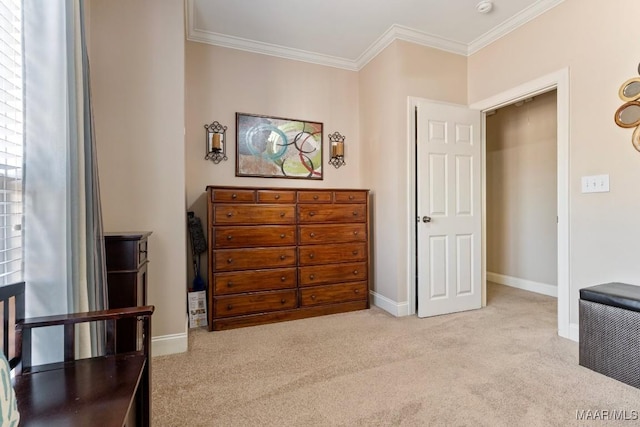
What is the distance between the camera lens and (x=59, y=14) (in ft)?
3.90

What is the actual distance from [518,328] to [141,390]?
281 cm

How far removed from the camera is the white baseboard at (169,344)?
2164mm

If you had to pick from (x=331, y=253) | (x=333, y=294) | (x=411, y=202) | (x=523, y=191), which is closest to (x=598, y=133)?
(x=411, y=202)

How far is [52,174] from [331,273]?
7.47 ft

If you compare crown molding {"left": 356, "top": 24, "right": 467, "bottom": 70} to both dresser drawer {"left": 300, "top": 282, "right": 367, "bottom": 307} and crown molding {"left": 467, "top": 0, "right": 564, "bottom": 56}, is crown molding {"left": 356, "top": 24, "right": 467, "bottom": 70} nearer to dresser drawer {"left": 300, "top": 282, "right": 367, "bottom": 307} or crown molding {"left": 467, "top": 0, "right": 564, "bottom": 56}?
crown molding {"left": 467, "top": 0, "right": 564, "bottom": 56}

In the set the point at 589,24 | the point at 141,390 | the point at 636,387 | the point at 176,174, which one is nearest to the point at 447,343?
the point at 636,387

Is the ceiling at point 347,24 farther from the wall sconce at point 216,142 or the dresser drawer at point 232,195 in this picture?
the dresser drawer at point 232,195

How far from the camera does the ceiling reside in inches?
102

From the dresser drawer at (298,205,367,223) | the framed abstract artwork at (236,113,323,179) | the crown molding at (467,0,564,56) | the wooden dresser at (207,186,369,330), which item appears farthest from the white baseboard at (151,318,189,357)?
the crown molding at (467,0,564,56)

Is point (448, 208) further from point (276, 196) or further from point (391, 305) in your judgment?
point (276, 196)

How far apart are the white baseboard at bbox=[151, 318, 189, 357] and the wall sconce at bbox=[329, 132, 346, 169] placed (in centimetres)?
230

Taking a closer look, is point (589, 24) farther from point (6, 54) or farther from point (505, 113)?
point (6, 54)

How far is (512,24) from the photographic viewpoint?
2.77 m

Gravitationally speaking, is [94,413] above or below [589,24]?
below
